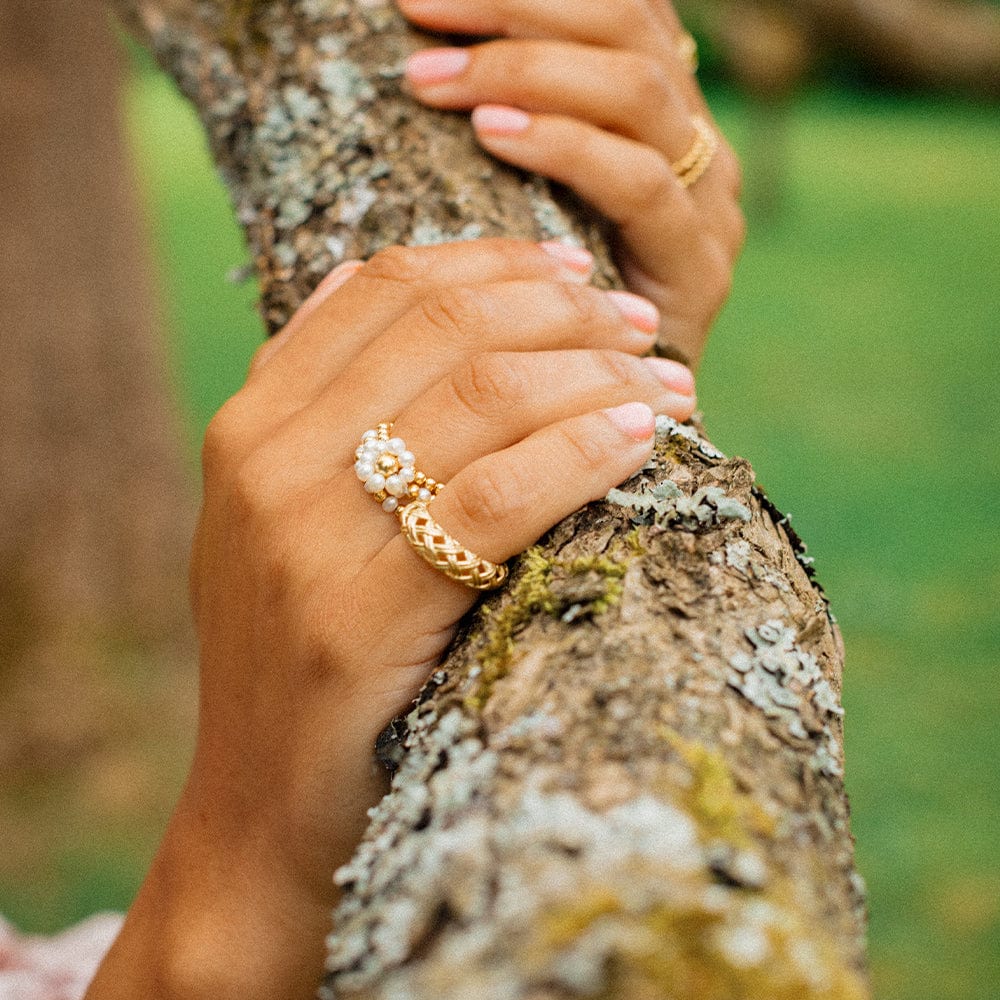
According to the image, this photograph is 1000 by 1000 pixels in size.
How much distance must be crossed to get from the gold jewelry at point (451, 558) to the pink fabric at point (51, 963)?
104 cm

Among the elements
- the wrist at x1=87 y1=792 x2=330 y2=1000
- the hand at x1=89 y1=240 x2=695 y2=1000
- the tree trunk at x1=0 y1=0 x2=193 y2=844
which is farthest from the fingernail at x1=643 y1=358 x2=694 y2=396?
the tree trunk at x1=0 y1=0 x2=193 y2=844

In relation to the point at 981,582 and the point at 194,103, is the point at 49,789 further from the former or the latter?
the point at 981,582

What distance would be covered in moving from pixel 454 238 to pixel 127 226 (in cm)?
351

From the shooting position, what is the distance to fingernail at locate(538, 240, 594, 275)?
129 centimetres

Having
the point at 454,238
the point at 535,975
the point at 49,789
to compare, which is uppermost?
the point at 454,238

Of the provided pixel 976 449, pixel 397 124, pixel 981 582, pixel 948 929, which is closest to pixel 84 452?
pixel 397 124

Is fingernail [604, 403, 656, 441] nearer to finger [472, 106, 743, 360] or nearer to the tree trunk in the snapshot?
finger [472, 106, 743, 360]

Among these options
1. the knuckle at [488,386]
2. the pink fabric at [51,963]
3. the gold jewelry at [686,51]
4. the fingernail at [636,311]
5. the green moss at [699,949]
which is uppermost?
the gold jewelry at [686,51]

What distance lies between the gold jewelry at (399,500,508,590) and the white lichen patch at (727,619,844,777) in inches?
9.5

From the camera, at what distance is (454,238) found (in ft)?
4.41

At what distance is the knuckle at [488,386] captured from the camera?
107 cm

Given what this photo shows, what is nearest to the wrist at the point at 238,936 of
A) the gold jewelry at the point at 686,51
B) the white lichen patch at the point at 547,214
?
the white lichen patch at the point at 547,214

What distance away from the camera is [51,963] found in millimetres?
1775

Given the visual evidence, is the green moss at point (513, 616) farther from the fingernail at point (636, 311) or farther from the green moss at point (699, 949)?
Result: the fingernail at point (636, 311)
